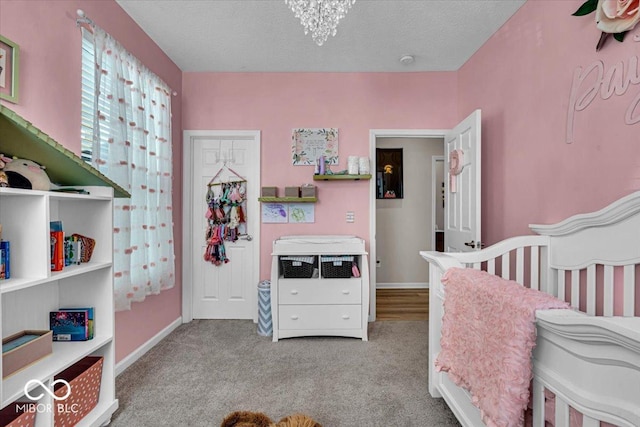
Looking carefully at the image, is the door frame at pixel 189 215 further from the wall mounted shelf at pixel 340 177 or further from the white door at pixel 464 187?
the white door at pixel 464 187

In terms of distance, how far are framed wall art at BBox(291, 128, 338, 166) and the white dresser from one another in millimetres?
980

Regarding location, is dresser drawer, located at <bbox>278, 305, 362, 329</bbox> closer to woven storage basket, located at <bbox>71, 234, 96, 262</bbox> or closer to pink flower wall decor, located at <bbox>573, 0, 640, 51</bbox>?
woven storage basket, located at <bbox>71, 234, 96, 262</bbox>

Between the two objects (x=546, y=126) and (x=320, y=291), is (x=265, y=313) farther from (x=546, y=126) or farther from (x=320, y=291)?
(x=546, y=126)

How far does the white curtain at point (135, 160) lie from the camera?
77.5 inches

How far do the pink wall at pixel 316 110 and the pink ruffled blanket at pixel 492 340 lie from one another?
6.12 ft

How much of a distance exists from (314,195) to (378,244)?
192cm

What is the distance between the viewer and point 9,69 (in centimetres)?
141

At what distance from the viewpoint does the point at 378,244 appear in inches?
183

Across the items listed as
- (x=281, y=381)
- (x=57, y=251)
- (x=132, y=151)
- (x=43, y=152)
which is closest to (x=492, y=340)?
(x=281, y=381)

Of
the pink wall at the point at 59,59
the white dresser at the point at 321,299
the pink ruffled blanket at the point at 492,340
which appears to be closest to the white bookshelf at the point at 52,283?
the pink wall at the point at 59,59

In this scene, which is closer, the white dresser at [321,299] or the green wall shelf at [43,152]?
the green wall shelf at [43,152]

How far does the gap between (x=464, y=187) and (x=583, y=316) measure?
1.84m

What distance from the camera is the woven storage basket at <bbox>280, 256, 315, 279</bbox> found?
270 centimetres

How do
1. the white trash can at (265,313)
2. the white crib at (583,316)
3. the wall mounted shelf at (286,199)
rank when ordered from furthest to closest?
the wall mounted shelf at (286,199) → the white trash can at (265,313) → the white crib at (583,316)
